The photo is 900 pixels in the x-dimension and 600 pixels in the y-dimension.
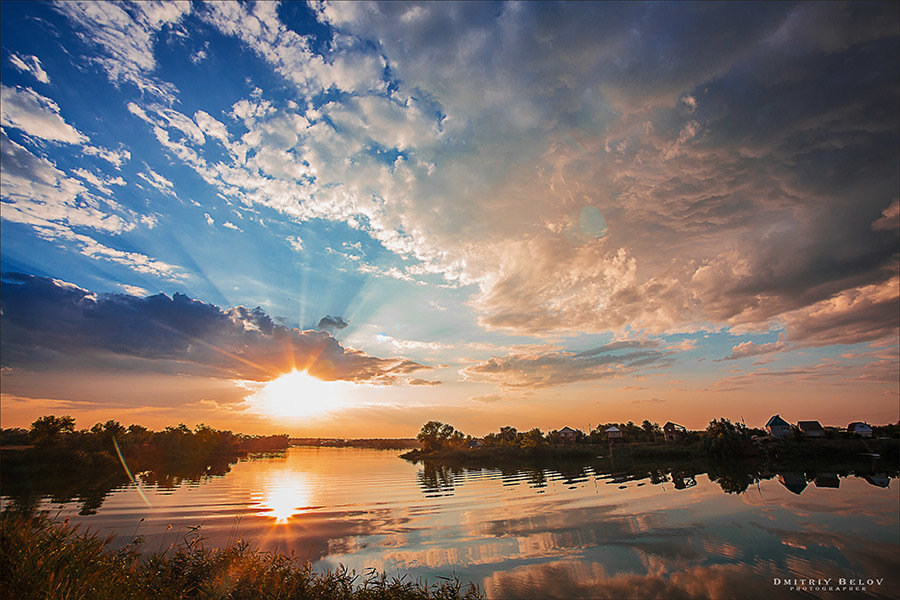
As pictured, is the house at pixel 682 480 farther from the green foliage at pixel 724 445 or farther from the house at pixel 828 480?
the green foliage at pixel 724 445

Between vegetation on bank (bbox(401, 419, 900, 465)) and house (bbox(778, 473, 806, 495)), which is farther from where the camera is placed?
vegetation on bank (bbox(401, 419, 900, 465))

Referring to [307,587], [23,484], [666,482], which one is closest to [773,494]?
[666,482]

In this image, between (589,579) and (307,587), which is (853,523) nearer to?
(589,579)

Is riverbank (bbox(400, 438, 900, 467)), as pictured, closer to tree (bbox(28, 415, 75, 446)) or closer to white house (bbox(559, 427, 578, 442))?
white house (bbox(559, 427, 578, 442))

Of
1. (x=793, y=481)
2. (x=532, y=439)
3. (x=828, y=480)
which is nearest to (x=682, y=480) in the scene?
(x=793, y=481)

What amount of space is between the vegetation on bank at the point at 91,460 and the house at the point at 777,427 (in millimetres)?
180806

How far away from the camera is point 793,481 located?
62406mm

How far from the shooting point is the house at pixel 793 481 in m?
54.3

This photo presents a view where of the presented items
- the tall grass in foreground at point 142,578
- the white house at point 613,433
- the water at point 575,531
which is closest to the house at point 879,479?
the water at point 575,531

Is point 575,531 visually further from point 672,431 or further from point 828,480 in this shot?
point 672,431

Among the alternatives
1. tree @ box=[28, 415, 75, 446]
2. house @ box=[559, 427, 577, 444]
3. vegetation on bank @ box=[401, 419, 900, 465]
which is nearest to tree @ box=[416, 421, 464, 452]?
vegetation on bank @ box=[401, 419, 900, 465]

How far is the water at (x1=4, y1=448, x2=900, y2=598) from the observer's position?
22875 millimetres

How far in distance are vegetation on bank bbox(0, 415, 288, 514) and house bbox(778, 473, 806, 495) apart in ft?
300

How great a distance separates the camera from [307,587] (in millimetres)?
16859
